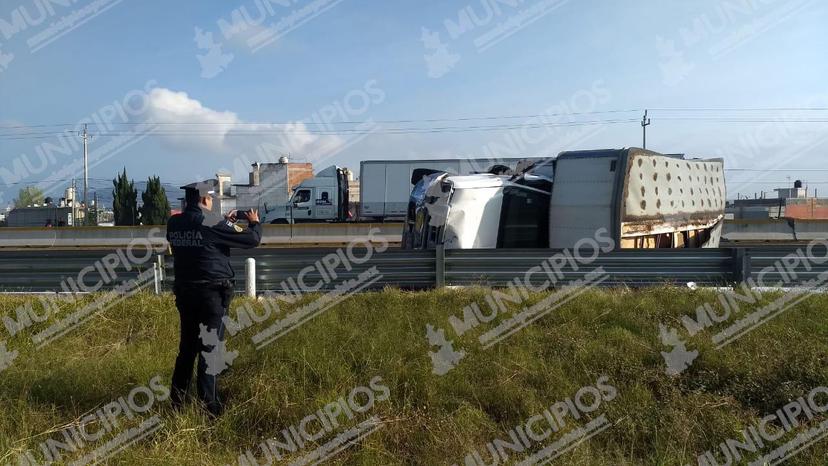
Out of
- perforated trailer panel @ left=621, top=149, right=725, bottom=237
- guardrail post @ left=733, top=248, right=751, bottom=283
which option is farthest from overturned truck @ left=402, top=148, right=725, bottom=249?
guardrail post @ left=733, top=248, right=751, bottom=283

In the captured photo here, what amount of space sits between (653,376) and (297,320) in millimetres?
3540

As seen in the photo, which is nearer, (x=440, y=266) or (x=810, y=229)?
(x=440, y=266)

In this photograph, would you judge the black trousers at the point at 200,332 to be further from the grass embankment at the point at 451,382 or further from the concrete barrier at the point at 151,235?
the concrete barrier at the point at 151,235

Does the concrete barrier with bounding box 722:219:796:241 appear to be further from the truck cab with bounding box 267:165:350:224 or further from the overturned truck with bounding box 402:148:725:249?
the truck cab with bounding box 267:165:350:224

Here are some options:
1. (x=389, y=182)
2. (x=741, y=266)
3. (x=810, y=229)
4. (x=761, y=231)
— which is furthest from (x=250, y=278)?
(x=389, y=182)

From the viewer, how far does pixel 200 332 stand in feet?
14.1

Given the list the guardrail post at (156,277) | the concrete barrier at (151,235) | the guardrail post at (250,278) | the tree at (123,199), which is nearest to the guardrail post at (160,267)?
the guardrail post at (156,277)

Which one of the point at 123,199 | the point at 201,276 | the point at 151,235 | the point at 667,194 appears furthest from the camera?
the point at 123,199

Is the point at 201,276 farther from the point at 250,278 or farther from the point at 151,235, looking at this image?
the point at 151,235

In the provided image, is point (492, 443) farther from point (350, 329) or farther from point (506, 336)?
point (350, 329)

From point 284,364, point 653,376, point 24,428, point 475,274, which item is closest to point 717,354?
point 653,376

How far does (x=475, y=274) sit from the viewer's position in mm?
7320

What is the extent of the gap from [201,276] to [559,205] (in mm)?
5296

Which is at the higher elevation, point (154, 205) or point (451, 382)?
point (154, 205)
